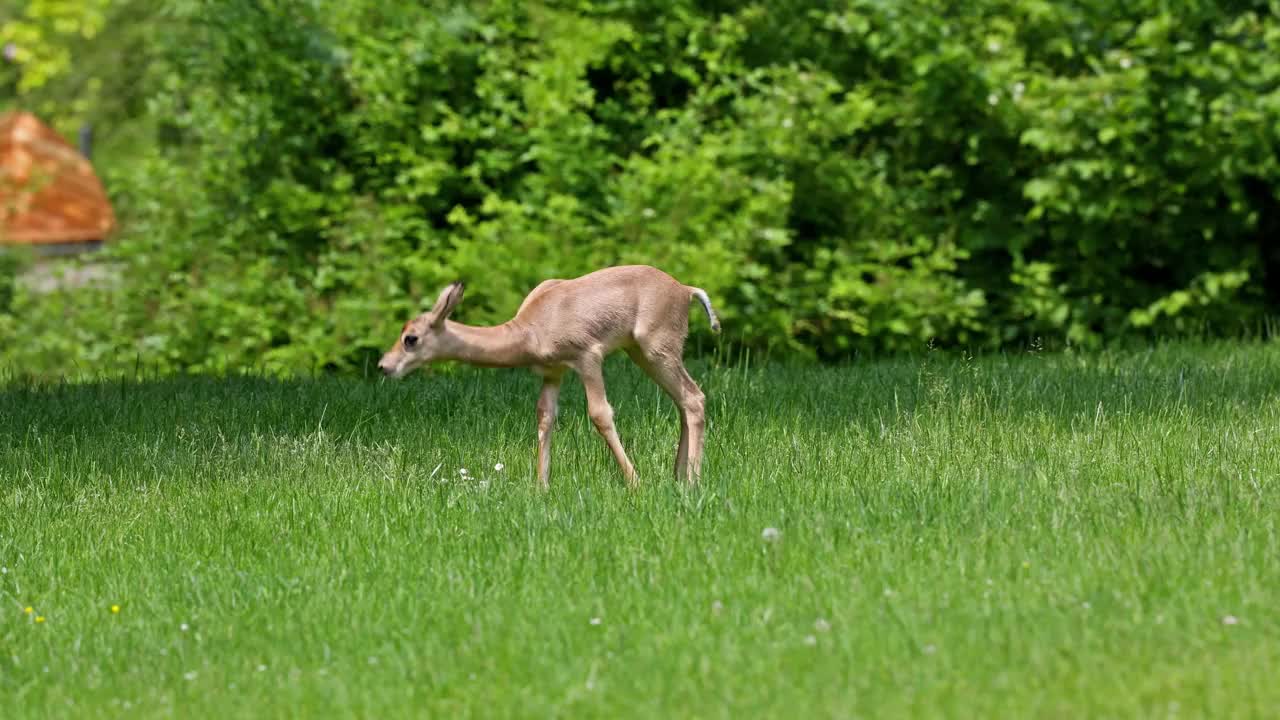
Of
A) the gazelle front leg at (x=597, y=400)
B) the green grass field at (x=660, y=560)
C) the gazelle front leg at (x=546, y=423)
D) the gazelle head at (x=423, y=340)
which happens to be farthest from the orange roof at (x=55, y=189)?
the gazelle front leg at (x=597, y=400)

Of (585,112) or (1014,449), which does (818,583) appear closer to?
(1014,449)

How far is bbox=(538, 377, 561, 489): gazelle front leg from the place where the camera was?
7.31 metres

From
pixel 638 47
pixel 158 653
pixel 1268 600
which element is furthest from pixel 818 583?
pixel 638 47

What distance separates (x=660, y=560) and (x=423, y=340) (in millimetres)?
1540

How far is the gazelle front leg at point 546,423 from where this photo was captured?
7309mm

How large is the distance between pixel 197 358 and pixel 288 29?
2.83 meters

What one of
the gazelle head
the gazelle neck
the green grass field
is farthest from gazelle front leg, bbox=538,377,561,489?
the gazelle head

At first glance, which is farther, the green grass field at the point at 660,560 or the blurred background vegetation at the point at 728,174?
the blurred background vegetation at the point at 728,174

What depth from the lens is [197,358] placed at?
14438 millimetres

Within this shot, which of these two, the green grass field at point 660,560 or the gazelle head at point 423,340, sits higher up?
the gazelle head at point 423,340

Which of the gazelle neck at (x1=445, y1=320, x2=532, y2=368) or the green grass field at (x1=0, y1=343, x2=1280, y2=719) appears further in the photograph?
the gazelle neck at (x1=445, y1=320, x2=532, y2=368)

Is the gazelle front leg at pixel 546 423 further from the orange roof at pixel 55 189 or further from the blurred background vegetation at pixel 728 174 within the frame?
the orange roof at pixel 55 189

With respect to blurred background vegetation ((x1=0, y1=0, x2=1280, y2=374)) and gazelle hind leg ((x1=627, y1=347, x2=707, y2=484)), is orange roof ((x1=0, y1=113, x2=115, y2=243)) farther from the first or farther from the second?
gazelle hind leg ((x1=627, y1=347, x2=707, y2=484))

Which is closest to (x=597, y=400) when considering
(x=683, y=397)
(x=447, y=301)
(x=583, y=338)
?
(x=583, y=338)
